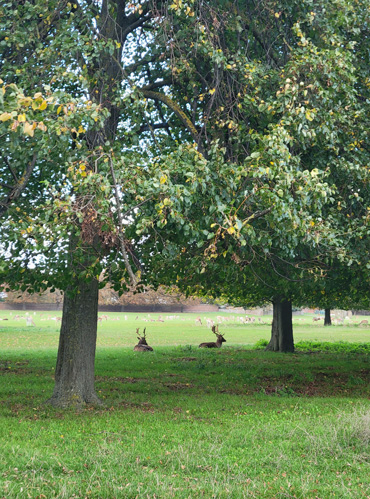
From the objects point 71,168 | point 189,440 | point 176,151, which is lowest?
point 189,440

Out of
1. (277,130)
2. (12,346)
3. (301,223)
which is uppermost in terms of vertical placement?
(277,130)

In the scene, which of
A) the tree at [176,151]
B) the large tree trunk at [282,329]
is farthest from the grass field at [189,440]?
the large tree trunk at [282,329]

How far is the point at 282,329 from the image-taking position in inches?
1078

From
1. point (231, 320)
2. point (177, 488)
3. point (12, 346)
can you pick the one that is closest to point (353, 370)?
point (177, 488)

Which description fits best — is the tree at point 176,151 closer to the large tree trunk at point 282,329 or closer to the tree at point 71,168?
A: the tree at point 71,168

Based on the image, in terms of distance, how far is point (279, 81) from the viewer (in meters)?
10.4

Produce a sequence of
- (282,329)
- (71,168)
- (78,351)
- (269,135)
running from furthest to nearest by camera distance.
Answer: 1. (282,329)
2. (78,351)
3. (269,135)
4. (71,168)

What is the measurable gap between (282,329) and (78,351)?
17868mm

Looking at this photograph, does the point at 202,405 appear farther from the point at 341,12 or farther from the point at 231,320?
the point at 231,320

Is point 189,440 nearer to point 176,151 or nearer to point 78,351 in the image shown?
point 78,351

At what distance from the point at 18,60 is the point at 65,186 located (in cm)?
264

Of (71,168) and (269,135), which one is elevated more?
(269,135)

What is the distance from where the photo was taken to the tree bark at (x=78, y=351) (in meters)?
11.1

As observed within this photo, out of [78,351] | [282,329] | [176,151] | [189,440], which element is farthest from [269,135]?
[282,329]
